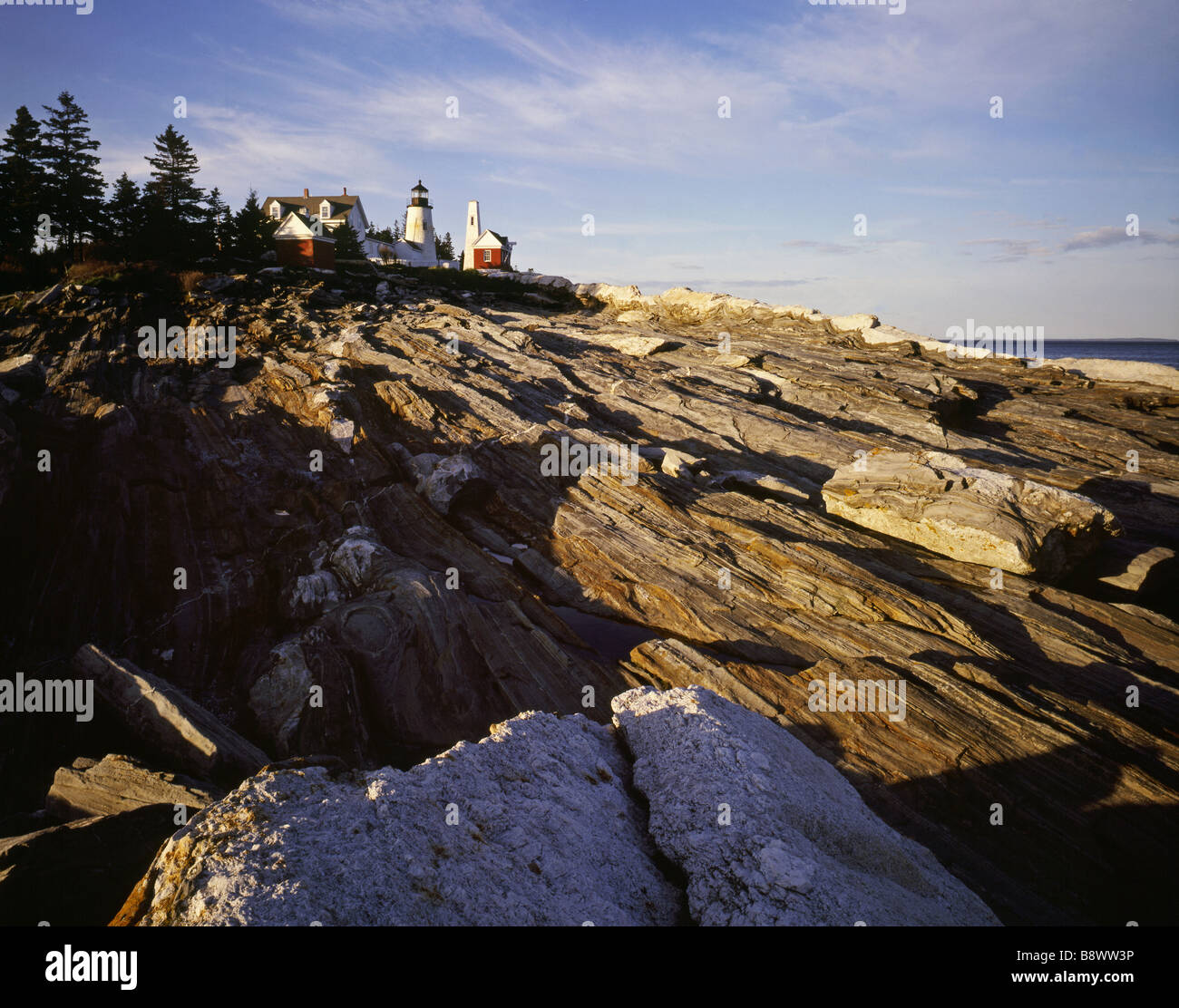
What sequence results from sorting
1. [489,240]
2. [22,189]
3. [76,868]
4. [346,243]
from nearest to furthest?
[76,868] → [22,189] → [346,243] → [489,240]

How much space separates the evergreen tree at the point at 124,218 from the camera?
5325 centimetres

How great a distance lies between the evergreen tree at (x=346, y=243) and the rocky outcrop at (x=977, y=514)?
273ft

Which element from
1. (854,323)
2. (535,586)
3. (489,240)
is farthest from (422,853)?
(489,240)

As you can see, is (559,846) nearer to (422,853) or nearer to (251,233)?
(422,853)

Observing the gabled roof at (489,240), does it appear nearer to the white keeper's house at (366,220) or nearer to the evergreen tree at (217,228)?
the white keeper's house at (366,220)

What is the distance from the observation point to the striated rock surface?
13.7 metres

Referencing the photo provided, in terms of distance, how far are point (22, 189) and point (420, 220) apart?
78862 mm

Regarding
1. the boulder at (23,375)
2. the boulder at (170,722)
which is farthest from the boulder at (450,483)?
the boulder at (23,375)

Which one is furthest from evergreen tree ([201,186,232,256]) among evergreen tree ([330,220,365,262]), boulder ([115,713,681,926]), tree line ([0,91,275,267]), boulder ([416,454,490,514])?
boulder ([115,713,681,926])

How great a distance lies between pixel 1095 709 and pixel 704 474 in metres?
16.8

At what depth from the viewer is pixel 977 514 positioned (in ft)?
76.0

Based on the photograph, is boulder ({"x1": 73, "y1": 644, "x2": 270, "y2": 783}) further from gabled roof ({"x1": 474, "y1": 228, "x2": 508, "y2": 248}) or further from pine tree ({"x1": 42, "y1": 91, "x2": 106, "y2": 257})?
gabled roof ({"x1": 474, "y1": 228, "x2": 508, "y2": 248})

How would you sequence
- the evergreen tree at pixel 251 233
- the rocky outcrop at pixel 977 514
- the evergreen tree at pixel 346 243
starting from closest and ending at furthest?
1. the rocky outcrop at pixel 977 514
2. the evergreen tree at pixel 251 233
3. the evergreen tree at pixel 346 243
